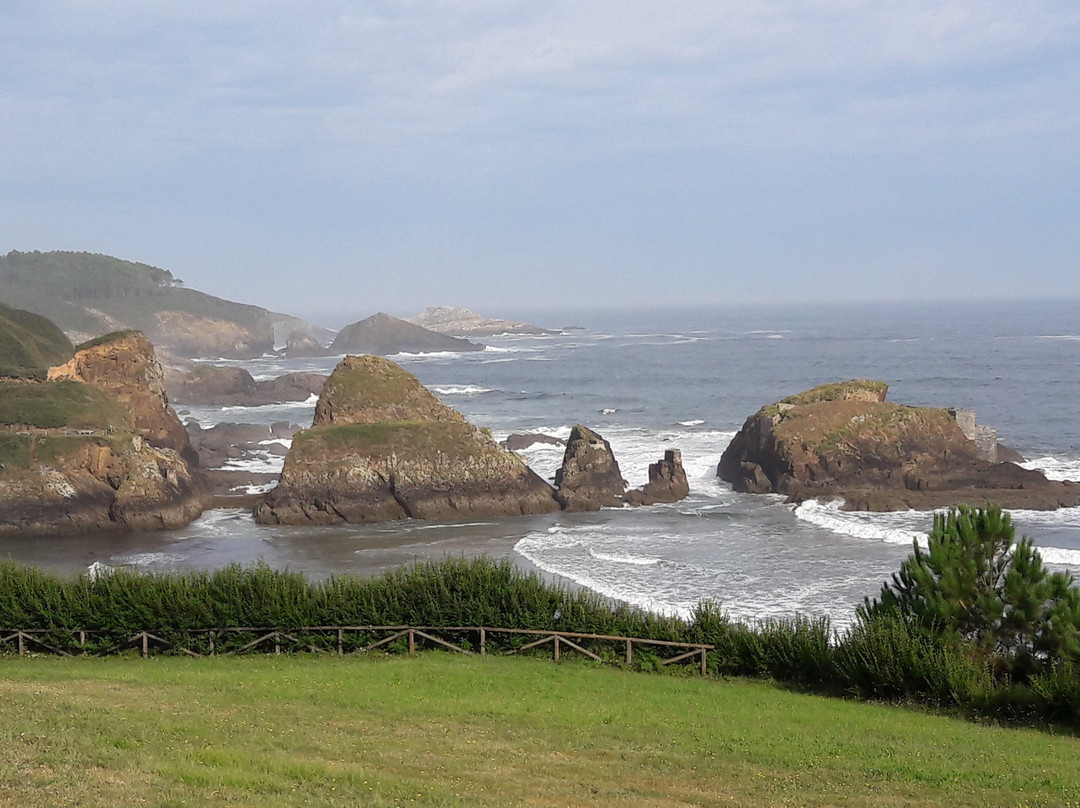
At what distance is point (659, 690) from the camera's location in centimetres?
2942

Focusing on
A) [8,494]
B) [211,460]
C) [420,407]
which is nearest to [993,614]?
[420,407]

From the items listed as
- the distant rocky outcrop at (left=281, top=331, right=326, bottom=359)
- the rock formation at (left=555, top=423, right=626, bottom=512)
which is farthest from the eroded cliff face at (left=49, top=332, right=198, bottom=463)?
the distant rocky outcrop at (left=281, top=331, right=326, bottom=359)

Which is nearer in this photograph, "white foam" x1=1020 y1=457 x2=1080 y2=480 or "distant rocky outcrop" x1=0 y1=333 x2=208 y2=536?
"distant rocky outcrop" x1=0 y1=333 x2=208 y2=536

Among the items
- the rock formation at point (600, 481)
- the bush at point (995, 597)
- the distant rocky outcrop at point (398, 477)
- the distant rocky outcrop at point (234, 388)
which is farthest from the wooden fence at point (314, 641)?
the distant rocky outcrop at point (234, 388)

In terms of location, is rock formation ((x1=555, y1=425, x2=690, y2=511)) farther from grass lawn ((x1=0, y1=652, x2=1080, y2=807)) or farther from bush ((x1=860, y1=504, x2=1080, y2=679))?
bush ((x1=860, y1=504, x2=1080, y2=679))

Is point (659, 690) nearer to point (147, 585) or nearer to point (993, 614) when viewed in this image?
point (993, 614)

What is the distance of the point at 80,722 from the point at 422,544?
32.5 m

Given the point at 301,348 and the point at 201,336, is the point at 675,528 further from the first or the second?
the point at 201,336

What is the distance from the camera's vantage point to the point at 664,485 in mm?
64125

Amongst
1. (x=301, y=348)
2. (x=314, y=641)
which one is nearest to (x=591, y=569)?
(x=314, y=641)

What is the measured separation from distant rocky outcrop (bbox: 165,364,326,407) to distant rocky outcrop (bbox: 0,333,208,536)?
151 feet

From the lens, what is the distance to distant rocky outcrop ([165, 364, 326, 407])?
373 ft

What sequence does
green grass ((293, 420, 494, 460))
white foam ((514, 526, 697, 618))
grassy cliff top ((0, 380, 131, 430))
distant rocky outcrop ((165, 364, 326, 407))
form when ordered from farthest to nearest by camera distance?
distant rocky outcrop ((165, 364, 326, 407)), grassy cliff top ((0, 380, 131, 430)), green grass ((293, 420, 494, 460)), white foam ((514, 526, 697, 618))

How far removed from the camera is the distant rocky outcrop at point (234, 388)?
11362cm
